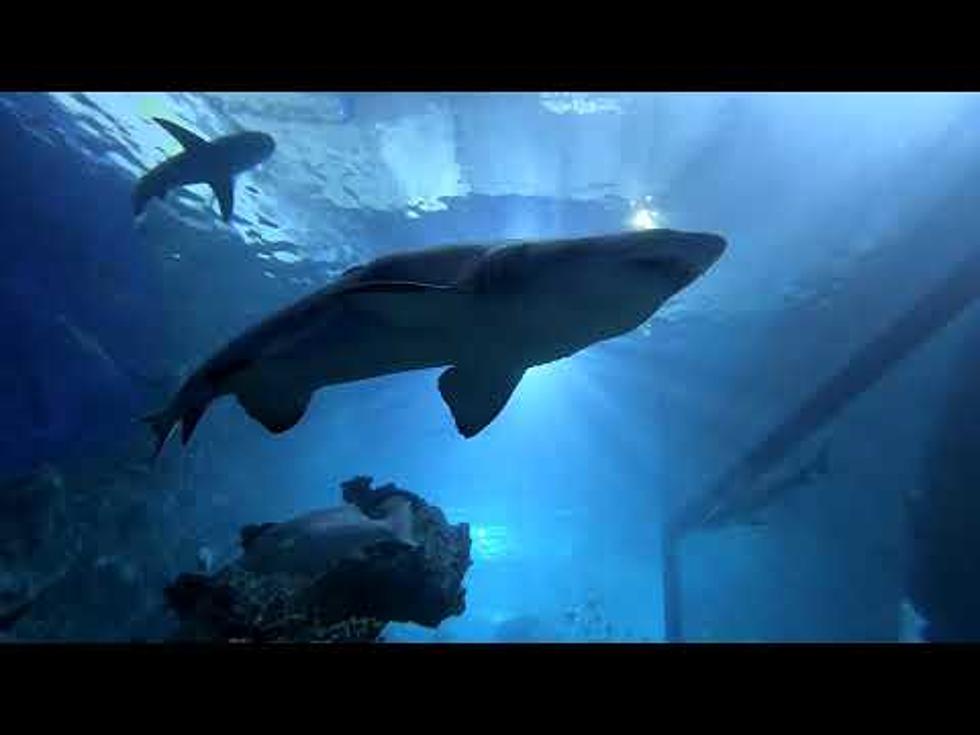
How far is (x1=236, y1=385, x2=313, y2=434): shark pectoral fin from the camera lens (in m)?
5.05

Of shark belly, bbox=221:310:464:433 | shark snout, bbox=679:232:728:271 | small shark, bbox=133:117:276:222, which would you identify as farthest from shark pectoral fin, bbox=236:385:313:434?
small shark, bbox=133:117:276:222

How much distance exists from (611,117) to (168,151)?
406 inches

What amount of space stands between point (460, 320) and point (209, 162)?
20.6 ft

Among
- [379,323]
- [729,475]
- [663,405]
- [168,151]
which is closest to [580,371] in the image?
[663,405]

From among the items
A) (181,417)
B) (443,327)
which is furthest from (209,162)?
(443,327)

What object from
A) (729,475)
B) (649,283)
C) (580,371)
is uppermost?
(580,371)

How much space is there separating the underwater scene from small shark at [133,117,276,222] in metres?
0.05

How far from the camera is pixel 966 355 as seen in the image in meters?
16.4

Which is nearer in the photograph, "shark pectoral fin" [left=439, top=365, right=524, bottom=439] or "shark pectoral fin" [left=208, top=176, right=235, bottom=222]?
"shark pectoral fin" [left=439, top=365, right=524, bottom=439]

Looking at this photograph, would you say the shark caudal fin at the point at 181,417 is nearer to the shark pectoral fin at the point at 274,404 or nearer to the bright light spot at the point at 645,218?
the shark pectoral fin at the point at 274,404

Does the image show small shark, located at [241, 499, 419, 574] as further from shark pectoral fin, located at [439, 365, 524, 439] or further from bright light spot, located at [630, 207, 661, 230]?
bright light spot, located at [630, 207, 661, 230]

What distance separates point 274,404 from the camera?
16.9ft

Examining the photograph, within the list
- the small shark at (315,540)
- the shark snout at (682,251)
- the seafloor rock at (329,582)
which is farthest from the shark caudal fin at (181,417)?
the shark snout at (682,251)
